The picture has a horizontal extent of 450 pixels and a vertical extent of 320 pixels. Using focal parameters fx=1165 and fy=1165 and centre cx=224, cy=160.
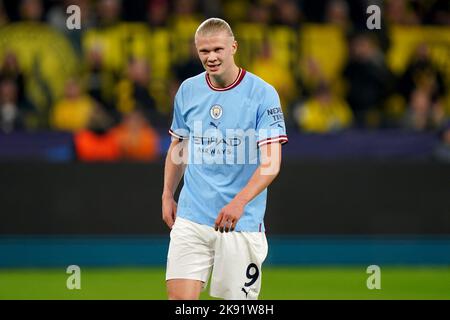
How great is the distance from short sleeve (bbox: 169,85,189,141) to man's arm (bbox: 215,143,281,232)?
629 mm

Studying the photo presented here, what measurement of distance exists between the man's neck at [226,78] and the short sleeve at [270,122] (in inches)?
9.2

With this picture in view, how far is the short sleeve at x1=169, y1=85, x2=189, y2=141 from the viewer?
741 cm

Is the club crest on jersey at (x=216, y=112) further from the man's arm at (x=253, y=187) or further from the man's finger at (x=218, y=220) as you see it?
the man's finger at (x=218, y=220)

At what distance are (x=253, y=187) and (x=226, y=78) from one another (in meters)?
0.74

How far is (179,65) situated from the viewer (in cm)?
1429

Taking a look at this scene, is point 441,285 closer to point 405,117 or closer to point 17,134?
point 405,117

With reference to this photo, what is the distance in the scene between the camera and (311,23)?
15219 mm

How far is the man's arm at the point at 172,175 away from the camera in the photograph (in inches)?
293

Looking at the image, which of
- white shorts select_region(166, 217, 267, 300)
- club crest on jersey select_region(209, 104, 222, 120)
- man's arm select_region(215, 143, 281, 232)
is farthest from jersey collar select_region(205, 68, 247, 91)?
white shorts select_region(166, 217, 267, 300)

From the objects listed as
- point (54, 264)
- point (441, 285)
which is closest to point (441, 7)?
point (441, 285)

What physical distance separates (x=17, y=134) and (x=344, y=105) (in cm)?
405

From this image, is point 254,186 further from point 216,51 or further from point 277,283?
point 277,283

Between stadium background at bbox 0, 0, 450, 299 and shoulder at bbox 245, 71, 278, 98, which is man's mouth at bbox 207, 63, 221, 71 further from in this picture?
stadium background at bbox 0, 0, 450, 299

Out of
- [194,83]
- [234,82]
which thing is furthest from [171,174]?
[234,82]
